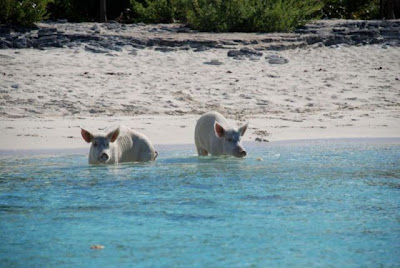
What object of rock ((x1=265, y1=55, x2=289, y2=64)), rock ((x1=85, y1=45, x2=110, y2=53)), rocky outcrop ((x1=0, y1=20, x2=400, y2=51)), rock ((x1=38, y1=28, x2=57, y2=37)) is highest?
rock ((x1=38, y1=28, x2=57, y2=37))

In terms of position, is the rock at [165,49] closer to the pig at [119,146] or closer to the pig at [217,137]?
the pig at [217,137]

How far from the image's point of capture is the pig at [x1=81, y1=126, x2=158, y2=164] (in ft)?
34.3

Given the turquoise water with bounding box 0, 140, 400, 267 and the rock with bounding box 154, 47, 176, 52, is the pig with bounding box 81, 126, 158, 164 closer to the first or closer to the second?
the turquoise water with bounding box 0, 140, 400, 267

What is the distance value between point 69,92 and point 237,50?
15.9 feet

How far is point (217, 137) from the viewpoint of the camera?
11742 millimetres

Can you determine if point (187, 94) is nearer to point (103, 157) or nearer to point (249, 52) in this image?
point (249, 52)

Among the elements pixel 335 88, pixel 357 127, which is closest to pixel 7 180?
pixel 357 127

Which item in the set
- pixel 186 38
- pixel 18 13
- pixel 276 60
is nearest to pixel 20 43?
pixel 18 13

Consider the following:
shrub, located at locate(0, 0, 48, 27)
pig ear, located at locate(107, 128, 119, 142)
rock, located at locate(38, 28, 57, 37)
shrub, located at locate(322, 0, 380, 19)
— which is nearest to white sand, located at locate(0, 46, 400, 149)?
rock, located at locate(38, 28, 57, 37)

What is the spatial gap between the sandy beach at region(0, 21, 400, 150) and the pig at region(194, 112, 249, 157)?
0.92 m

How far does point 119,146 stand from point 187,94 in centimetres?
471

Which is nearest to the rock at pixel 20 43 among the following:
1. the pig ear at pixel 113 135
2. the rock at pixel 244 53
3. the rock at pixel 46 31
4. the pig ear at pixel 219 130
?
the rock at pixel 46 31

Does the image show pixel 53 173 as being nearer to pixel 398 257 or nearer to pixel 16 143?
pixel 16 143

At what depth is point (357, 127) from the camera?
13.9 meters
